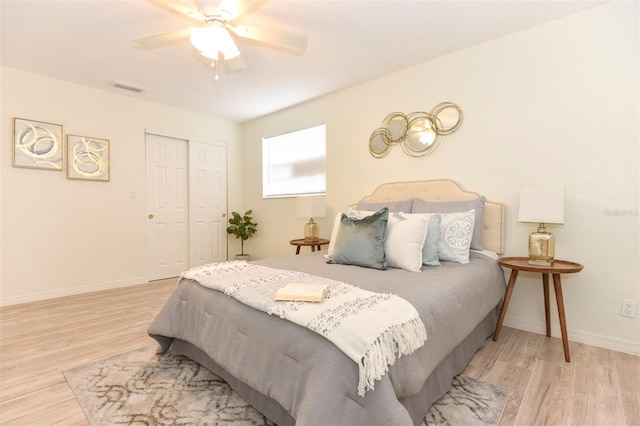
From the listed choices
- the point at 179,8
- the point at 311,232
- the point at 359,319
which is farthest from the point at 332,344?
the point at 311,232

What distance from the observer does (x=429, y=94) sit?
10.0 ft

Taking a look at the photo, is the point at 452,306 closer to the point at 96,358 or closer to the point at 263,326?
the point at 263,326

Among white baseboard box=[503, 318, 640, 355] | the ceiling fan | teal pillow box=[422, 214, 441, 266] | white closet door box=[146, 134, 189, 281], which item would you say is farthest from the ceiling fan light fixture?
white baseboard box=[503, 318, 640, 355]

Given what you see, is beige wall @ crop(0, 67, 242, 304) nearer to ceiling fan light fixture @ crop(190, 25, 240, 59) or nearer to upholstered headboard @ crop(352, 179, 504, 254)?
ceiling fan light fixture @ crop(190, 25, 240, 59)

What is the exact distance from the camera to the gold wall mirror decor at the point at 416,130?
2.94 meters

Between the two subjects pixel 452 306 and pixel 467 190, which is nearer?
pixel 452 306

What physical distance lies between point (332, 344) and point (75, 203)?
3.88 meters

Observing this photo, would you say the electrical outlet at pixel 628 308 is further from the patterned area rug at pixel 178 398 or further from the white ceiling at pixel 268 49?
the white ceiling at pixel 268 49

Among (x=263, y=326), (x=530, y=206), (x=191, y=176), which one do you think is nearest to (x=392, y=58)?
(x=530, y=206)

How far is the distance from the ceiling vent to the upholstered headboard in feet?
9.78

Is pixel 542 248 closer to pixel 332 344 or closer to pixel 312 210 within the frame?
pixel 332 344

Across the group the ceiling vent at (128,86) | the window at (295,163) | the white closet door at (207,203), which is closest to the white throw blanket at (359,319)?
the window at (295,163)

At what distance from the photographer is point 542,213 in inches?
84.7

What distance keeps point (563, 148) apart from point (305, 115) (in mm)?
2898
